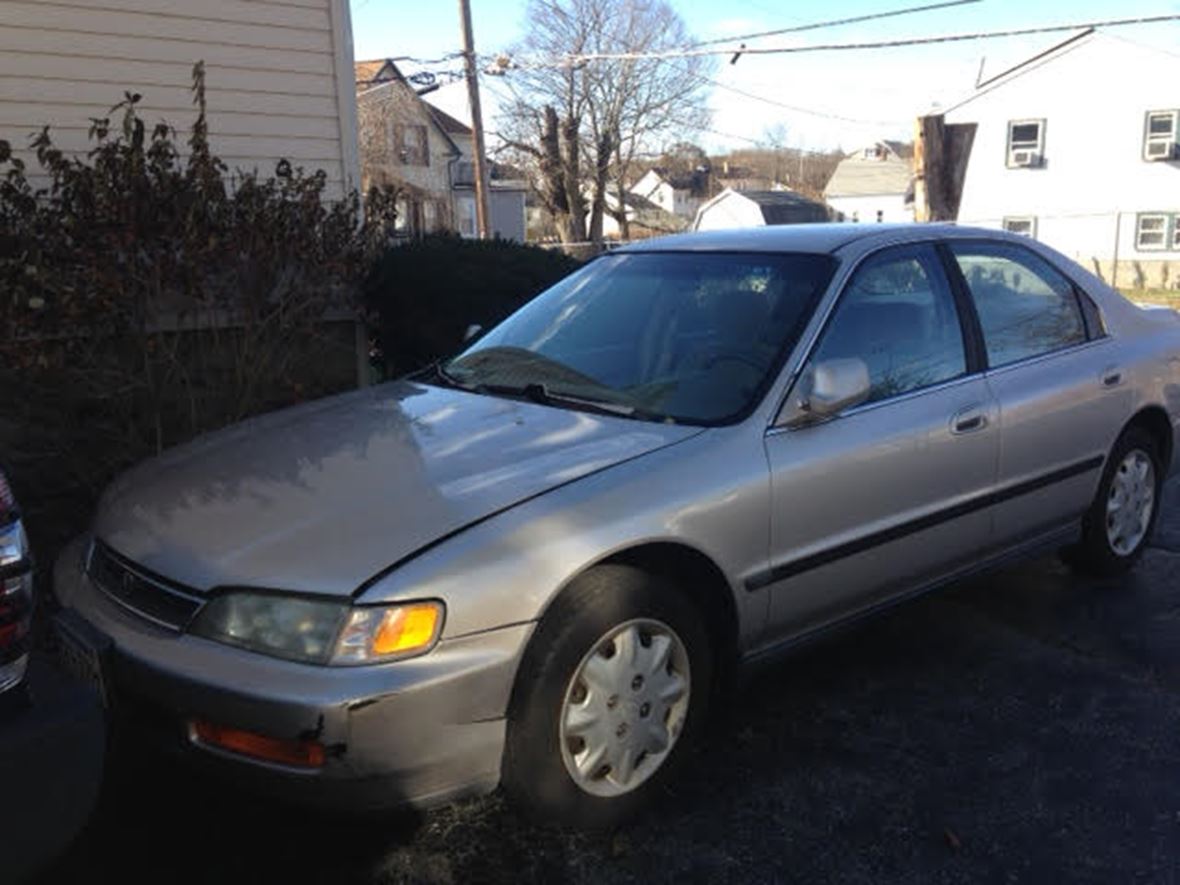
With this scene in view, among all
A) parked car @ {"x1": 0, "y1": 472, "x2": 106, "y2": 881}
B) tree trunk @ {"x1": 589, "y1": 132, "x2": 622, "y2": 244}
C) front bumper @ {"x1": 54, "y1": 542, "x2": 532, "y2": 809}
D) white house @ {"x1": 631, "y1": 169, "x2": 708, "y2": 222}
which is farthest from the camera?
white house @ {"x1": 631, "y1": 169, "x2": 708, "y2": 222}

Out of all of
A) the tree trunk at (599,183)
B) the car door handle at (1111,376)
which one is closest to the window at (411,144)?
the tree trunk at (599,183)

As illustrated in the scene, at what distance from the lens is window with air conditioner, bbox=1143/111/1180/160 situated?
95.2 ft

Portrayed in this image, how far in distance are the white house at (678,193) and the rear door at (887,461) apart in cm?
7321

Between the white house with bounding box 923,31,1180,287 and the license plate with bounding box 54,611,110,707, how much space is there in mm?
29108

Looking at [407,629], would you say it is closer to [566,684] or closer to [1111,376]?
[566,684]

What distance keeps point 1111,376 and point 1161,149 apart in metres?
29.5

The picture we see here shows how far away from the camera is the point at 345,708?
227 cm

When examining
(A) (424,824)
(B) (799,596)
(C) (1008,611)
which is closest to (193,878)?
(A) (424,824)

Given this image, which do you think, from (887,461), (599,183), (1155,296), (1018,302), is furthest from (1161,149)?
(887,461)

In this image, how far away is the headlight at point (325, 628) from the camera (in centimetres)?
234

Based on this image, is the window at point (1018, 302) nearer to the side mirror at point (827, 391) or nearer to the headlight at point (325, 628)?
the side mirror at point (827, 391)

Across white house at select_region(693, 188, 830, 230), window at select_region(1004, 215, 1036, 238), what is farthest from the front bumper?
white house at select_region(693, 188, 830, 230)

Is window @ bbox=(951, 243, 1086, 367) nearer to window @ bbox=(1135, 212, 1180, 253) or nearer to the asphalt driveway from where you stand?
the asphalt driveway

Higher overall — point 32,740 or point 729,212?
point 729,212
